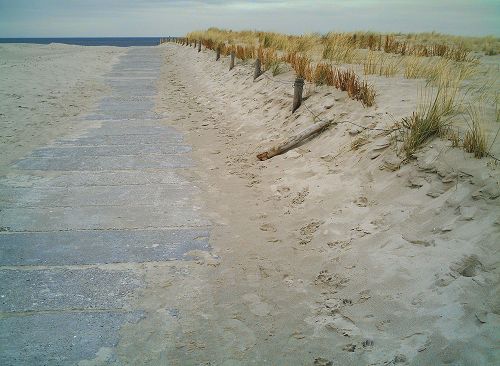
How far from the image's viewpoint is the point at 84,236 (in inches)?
161

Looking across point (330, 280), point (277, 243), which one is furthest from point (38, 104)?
point (330, 280)

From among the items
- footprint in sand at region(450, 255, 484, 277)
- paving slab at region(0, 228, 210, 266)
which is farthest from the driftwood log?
footprint in sand at region(450, 255, 484, 277)

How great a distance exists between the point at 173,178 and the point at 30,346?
3352 mm

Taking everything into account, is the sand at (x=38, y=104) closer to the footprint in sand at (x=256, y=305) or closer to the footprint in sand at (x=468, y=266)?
the footprint in sand at (x=256, y=305)

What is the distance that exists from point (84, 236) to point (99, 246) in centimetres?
32

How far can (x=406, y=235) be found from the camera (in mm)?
3381

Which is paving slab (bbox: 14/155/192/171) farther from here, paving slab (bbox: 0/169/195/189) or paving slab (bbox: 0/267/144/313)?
paving slab (bbox: 0/267/144/313)

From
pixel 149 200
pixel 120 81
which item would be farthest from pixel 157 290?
pixel 120 81

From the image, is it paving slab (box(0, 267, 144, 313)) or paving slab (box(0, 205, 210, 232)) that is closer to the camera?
paving slab (box(0, 267, 144, 313))

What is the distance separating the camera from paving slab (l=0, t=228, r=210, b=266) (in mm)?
3658

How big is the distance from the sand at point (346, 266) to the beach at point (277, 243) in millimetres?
13

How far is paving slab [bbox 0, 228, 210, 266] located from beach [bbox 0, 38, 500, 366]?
0.07 feet

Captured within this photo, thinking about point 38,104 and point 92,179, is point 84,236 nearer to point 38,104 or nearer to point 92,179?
point 92,179

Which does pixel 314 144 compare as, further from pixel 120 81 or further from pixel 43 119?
pixel 120 81
